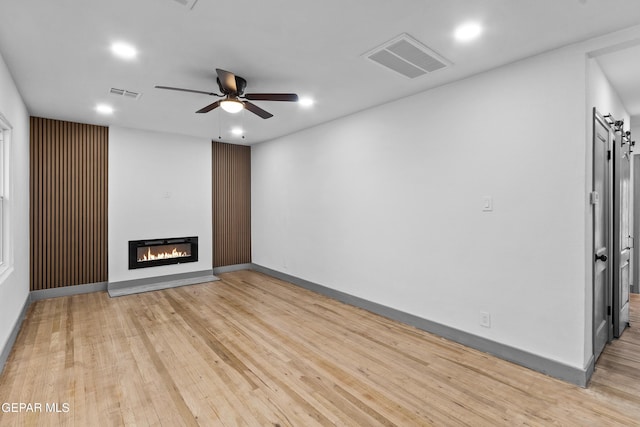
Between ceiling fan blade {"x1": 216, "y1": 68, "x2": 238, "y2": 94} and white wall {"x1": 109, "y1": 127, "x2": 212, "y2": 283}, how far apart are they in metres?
3.42

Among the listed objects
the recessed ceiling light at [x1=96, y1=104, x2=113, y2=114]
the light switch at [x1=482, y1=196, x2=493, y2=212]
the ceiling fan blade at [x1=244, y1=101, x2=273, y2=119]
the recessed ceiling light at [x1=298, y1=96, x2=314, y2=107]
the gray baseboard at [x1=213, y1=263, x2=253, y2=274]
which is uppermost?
the recessed ceiling light at [x1=96, y1=104, x2=113, y2=114]

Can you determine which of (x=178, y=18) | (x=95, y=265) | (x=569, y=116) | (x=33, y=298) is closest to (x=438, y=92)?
(x=569, y=116)

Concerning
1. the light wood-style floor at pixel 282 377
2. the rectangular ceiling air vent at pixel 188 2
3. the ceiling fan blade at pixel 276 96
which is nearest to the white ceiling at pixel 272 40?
the rectangular ceiling air vent at pixel 188 2

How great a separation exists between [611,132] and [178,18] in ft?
13.3

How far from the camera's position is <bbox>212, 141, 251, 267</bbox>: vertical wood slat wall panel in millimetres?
6750

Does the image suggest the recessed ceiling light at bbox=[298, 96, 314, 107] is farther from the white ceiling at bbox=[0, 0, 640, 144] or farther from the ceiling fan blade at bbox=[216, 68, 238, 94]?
the ceiling fan blade at bbox=[216, 68, 238, 94]

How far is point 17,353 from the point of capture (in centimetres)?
309

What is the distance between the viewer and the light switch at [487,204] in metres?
3.11

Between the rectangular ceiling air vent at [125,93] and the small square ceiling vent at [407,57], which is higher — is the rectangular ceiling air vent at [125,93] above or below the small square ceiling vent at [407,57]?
above

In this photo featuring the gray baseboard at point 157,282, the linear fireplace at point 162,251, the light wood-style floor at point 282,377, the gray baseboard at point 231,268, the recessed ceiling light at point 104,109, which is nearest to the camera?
the light wood-style floor at point 282,377

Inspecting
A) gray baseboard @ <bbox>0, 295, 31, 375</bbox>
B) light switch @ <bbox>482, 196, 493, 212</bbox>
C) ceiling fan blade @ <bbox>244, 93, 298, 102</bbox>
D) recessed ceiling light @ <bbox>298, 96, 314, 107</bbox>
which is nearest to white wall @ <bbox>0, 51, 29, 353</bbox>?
gray baseboard @ <bbox>0, 295, 31, 375</bbox>

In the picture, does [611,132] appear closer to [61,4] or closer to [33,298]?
[61,4]

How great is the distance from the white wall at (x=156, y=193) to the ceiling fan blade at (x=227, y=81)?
11.2 ft

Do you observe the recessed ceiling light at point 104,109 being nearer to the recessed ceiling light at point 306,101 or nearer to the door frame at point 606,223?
the recessed ceiling light at point 306,101
